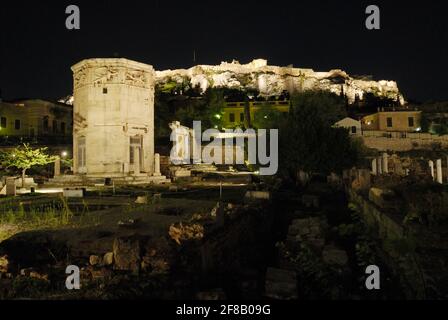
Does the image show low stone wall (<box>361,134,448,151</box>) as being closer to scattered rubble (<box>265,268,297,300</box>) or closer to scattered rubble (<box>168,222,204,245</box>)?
scattered rubble (<box>265,268,297,300</box>)

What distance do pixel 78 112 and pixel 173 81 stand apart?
78.5 m

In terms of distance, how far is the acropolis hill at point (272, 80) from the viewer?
98.5 metres

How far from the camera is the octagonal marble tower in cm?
2006

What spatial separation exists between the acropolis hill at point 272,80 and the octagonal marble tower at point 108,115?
2982 inches

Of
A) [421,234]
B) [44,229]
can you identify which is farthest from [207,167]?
[421,234]

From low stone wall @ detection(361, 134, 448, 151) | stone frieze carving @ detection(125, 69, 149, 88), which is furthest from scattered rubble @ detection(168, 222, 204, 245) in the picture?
low stone wall @ detection(361, 134, 448, 151)

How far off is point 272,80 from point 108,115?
87.5 meters

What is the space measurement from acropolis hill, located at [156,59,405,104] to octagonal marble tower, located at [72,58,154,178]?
75749mm

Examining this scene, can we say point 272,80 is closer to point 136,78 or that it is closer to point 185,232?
point 136,78

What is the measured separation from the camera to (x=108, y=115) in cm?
2017

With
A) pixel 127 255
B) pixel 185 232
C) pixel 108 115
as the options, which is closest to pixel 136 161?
pixel 108 115
